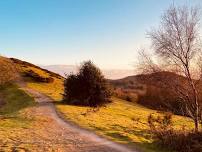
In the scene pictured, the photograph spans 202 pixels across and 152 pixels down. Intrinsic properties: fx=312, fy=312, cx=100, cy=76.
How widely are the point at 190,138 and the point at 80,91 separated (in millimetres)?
24109

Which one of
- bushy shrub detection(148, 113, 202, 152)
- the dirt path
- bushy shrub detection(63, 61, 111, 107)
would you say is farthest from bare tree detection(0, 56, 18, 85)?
bushy shrub detection(148, 113, 202, 152)

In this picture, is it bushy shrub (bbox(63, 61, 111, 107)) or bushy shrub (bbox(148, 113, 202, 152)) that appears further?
bushy shrub (bbox(63, 61, 111, 107))

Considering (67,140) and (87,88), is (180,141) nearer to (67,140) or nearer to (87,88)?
(67,140)

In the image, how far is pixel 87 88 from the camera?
40.8 metres

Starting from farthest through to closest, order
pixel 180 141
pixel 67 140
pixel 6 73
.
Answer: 1. pixel 6 73
2. pixel 67 140
3. pixel 180 141

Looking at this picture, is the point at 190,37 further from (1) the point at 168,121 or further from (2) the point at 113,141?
(2) the point at 113,141

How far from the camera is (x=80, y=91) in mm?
40781

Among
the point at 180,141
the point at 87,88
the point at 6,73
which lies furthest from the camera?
the point at 6,73

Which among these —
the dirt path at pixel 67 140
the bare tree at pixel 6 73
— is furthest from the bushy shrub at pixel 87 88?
the bare tree at pixel 6 73

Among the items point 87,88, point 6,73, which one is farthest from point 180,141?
point 6,73

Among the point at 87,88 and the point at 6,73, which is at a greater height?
the point at 6,73

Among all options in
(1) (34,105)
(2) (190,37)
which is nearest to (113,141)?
(2) (190,37)

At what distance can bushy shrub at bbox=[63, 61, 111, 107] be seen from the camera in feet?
132

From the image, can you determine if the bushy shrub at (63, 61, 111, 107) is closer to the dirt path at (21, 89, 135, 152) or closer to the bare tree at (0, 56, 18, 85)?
the dirt path at (21, 89, 135, 152)
